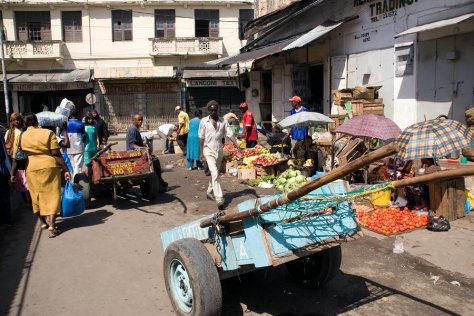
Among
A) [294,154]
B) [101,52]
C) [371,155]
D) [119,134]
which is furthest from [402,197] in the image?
[101,52]

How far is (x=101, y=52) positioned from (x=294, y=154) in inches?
894

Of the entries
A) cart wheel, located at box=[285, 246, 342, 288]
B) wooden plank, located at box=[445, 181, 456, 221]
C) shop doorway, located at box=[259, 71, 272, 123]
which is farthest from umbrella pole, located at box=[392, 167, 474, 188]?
shop doorway, located at box=[259, 71, 272, 123]

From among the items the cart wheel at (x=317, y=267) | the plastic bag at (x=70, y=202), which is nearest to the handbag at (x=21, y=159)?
the plastic bag at (x=70, y=202)

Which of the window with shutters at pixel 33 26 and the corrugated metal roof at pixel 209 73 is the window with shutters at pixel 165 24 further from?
the window with shutters at pixel 33 26

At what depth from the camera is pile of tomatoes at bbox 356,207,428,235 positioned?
21.1 feet

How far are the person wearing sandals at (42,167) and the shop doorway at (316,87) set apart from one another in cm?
1059

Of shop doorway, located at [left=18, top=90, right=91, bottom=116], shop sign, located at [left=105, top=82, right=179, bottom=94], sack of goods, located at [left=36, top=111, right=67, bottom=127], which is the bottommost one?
sack of goods, located at [left=36, top=111, right=67, bottom=127]

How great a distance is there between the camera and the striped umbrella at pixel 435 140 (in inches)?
231

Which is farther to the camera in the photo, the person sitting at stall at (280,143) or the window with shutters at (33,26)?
the window with shutters at (33,26)

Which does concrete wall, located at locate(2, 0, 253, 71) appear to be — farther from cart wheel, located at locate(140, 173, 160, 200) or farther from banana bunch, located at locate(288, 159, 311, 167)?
cart wheel, located at locate(140, 173, 160, 200)

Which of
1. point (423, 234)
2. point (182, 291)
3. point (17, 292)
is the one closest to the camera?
point (182, 291)

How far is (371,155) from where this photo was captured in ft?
7.71

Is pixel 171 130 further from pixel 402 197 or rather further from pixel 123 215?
pixel 402 197

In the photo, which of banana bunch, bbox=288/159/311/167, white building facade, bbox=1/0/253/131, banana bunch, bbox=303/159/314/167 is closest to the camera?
banana bunch, bbox=303/159/314/167
